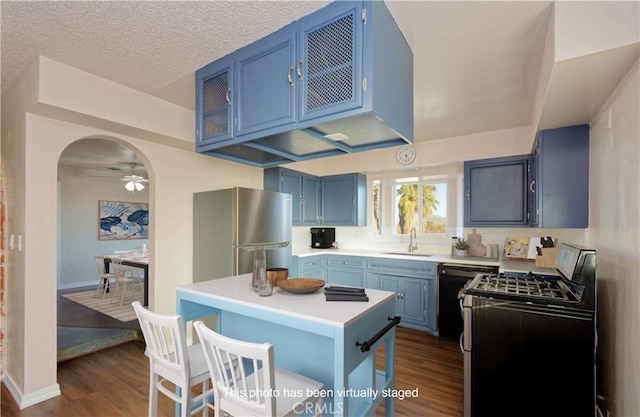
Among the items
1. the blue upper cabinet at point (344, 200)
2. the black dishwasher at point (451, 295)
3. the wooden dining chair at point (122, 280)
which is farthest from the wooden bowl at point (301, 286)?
the wooden dining chair at point (122, 280)

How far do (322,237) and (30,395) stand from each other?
3468mm

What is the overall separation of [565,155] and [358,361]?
2274 mm

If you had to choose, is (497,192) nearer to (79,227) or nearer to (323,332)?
(323,332)

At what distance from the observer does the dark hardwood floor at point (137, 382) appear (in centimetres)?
210

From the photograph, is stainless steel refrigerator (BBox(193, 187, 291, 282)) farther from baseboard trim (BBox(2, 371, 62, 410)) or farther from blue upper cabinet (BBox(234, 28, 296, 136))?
baseboard trim (BBox(2, 371, 62, 410))

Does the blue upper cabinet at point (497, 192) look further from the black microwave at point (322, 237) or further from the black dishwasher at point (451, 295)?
the black microwave at point (322, 237)

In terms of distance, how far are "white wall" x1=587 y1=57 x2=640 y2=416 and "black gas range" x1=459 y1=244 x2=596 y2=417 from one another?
0.15 m

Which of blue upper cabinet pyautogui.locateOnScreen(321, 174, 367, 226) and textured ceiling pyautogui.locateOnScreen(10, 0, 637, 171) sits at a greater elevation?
textured ceiling pyautogui.locateOnScreen(10, 0, 637, 171)

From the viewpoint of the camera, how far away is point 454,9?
1.53 meters

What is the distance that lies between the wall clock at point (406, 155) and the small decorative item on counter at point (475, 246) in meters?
1.22

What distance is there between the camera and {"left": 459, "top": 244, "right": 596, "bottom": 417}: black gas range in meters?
1.63

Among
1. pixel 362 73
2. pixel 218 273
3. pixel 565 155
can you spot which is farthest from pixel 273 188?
pixel 565 155

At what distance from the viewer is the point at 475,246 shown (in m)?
3.74

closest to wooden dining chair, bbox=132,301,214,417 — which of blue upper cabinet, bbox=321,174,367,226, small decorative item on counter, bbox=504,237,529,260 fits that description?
blue upper cabinet, bbox=321,174,367,226
